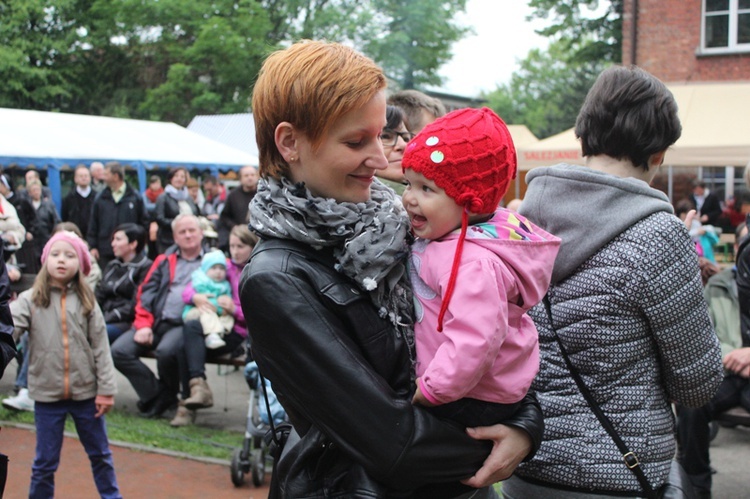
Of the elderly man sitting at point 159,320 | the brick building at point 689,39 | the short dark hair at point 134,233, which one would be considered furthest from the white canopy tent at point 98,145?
the brick building at point 689,39

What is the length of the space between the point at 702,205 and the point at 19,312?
13905mm

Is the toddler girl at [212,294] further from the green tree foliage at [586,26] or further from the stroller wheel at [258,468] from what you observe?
the green tree foliage at [586,26]

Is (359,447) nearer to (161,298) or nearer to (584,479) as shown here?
(584,479)

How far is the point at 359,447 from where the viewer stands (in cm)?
174

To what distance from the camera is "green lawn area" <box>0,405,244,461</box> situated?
6277 millimetres

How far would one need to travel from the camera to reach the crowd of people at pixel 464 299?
1759mm

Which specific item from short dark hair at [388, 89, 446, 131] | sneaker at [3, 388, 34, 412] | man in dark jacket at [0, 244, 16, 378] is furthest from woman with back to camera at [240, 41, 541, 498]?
sneaker at [3, 388, 34, 412]

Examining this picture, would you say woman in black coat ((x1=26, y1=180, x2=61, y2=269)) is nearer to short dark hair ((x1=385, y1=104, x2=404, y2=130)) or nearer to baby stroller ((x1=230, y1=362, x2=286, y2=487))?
baby stroller ((x1=230, y1=362, x2=286, y2=487))

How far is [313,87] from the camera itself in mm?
1776

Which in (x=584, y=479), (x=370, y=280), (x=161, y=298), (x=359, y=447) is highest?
(x=370, y=280)

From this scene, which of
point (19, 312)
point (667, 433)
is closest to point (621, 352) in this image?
point (667, 433)

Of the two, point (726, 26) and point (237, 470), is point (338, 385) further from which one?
point (726, 26)

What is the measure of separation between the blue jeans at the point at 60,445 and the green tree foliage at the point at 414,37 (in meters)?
27.7

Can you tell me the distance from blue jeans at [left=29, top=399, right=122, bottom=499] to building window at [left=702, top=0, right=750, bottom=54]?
54.5 ft
